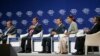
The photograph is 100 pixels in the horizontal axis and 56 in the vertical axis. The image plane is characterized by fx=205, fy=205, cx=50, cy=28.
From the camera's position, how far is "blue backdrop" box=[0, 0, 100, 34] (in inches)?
282

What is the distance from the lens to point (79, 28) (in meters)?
7.12

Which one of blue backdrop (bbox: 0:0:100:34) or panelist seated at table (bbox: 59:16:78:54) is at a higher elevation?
blue backdrop (bbox: 0:0:100:34)

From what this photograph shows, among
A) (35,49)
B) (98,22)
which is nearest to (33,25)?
(35,49)

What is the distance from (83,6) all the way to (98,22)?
3.67 ft

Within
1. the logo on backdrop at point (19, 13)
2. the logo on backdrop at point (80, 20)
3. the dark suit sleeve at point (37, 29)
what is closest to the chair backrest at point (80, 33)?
the logo on backdrop at point (80, 20)

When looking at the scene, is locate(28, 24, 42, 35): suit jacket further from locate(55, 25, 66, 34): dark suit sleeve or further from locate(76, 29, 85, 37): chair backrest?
locate(76, 29, 85, 37): chair backrest

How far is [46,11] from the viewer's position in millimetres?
7727

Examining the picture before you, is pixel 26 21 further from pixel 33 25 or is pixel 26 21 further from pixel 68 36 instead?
pixel 68 36

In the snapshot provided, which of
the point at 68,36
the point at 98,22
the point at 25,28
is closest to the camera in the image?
the point at 98,22

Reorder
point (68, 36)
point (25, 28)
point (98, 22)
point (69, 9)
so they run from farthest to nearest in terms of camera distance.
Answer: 1. point (25, 28)
2. point (69, 9)
3. point (68, 36)
4. point (98, 22)

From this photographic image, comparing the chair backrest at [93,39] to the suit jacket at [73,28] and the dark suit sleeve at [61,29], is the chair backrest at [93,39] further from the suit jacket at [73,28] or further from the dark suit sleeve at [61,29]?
the dark suit sleeve at [61,29]

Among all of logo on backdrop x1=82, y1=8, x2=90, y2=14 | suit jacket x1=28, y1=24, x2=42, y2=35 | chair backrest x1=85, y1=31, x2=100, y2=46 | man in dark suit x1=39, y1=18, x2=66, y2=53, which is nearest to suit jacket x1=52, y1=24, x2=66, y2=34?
man in dark suit x1=39, y1=18, x2=66, y2=53

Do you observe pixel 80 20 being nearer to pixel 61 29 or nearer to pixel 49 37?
pixel 61 29

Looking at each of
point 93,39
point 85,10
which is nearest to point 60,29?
point 85,10
